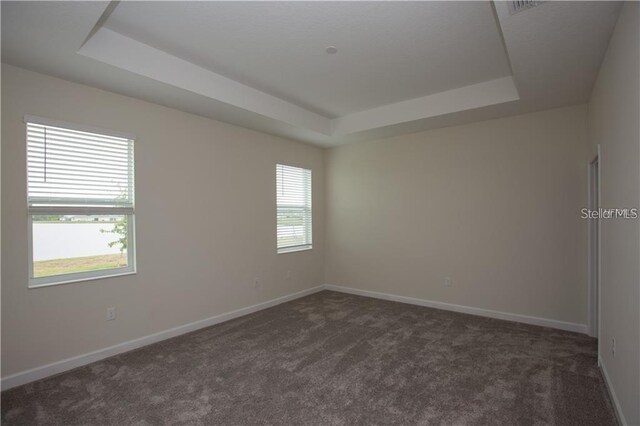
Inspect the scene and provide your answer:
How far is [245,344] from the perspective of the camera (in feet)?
11.2

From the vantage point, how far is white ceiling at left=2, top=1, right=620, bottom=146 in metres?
2.21

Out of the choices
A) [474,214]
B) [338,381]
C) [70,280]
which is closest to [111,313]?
[70,280]

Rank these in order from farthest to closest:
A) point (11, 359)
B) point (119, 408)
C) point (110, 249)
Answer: point (110, 249)
point (11, 359)
point (119, 408)

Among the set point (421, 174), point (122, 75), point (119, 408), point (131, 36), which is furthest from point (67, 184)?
point (421, 174)

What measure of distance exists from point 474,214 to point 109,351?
4.47 m

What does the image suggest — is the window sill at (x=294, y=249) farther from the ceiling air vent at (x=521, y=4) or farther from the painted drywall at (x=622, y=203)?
the ceiling air vent at (x=521, y=4)

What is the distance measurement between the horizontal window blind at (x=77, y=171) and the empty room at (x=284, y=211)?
0.02 m

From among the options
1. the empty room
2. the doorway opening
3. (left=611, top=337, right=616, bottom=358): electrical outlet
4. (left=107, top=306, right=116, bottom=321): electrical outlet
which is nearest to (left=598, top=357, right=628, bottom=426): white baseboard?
the empty room

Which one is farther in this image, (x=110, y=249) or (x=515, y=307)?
(x=515, y=307)

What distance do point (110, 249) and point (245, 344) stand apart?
5.43 feet

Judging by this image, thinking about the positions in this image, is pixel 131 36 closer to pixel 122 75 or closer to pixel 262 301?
pixel 122 75

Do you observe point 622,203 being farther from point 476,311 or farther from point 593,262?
point 476,311

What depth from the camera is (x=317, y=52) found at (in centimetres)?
294

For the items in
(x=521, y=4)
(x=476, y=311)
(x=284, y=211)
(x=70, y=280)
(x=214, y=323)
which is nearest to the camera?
(x=521, y=4)
